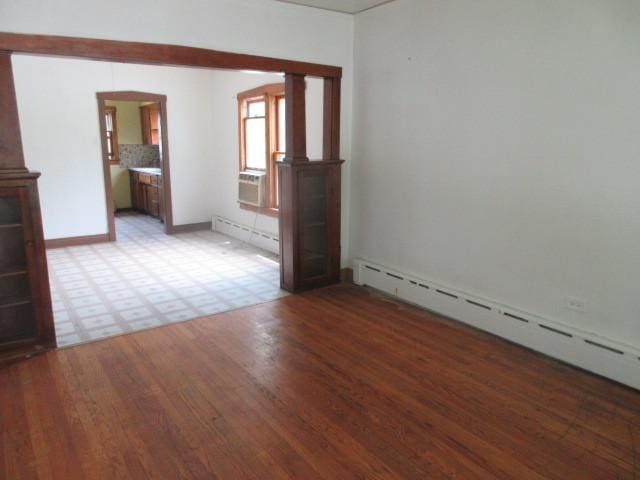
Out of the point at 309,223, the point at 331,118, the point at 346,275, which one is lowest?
the point at 346,275

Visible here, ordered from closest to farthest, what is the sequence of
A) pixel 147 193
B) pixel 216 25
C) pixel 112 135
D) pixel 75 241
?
pixel 216 25 < pixel 75 241 < pixel 147 193 < pixel 112 135

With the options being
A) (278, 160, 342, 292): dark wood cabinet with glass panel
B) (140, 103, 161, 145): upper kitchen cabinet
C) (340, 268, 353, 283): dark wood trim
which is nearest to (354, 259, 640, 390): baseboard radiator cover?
(340, 268, 353, 283): dark wood trim

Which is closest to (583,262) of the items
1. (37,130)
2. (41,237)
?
(41,237)

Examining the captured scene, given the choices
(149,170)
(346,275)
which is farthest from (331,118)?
(149,170)

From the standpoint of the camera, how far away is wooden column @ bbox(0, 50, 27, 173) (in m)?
3.05

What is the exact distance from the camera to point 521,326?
3.45 m

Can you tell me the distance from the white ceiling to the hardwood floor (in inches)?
113

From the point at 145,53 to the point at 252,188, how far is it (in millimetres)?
3147

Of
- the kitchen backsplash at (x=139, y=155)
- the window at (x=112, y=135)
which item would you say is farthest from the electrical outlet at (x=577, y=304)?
the window at (x=112, y=135)

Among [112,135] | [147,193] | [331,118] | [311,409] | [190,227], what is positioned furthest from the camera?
[112,135]

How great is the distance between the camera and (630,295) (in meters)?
2.86

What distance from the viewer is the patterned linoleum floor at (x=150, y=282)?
160 inches

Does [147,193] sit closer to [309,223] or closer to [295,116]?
[309,223]

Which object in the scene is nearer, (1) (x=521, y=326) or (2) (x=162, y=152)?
(1) (x=521, y=326)
